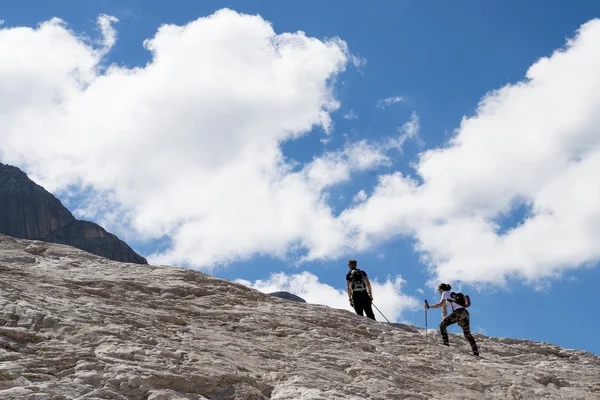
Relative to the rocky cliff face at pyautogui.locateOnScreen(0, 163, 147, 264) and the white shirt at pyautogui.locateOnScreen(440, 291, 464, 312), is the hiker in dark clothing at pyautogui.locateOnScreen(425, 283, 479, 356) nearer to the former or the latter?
the white shirt at pyautogui.locateOnScreen(440, 291, 464, 312)

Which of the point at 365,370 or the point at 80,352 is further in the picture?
the point at 365,370

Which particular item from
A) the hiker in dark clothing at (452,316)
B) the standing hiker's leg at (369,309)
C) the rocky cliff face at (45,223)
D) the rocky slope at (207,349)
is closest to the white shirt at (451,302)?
the hiker in dark clothing at (452,316)

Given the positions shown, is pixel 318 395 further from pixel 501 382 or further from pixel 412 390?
pixel 501 382

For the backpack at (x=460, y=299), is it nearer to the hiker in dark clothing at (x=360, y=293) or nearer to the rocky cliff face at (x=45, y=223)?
the hiker in dark clothing at (x=360, y=293)

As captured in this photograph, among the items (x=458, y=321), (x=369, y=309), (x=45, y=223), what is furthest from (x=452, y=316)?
(x=45, y=223)

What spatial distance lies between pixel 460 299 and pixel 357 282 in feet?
10.8

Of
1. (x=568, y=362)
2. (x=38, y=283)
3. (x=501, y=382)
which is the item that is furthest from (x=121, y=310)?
(x=568, y=362)

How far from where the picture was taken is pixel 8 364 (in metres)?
9.59

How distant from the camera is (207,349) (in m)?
12.2

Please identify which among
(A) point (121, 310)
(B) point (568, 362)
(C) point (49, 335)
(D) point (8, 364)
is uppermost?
(B) point (568, 362)

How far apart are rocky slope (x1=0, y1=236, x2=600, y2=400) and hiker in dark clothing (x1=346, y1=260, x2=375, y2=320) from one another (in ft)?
3.16

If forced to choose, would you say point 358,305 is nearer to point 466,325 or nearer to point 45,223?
point 466,325

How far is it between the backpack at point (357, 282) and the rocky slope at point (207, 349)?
1370 mm

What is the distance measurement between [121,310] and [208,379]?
11.2 ft
